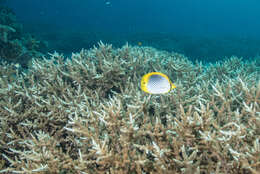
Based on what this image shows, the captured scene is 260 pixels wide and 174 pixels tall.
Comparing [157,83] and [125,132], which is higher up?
[157,83]

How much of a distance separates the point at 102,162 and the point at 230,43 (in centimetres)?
1743

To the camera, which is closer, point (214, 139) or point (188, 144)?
point (214, 139)

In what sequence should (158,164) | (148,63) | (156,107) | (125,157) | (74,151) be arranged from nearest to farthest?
(158,164) → (125,157) → (74,151) → (156,107) → (148,63)

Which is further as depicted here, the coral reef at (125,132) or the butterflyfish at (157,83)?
the butterflyfish at (157,83)

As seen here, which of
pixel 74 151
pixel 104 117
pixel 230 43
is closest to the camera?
pixel 104 117

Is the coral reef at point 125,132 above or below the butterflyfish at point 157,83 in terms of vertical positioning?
below

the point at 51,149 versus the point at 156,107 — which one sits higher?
the point at 156,107

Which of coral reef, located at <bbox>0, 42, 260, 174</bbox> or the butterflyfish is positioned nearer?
coral reef, located at <bbox>0, 42, 260, 174</bbox>

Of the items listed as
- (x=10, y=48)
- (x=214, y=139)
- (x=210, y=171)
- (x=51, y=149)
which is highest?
(x=10, y=48)

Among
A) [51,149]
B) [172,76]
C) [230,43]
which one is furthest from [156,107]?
[230,43]

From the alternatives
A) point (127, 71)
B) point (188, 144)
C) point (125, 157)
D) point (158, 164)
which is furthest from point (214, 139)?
point (127, 71)

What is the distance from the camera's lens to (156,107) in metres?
2.60

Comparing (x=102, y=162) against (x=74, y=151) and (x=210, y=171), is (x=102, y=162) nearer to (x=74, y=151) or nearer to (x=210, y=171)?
(x=74, y=151)

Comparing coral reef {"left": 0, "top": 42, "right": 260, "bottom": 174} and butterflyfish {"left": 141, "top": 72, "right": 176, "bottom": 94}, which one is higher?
butterflyfish {"left": 141, "top": 72, "right": 176, "bottom": 94}
